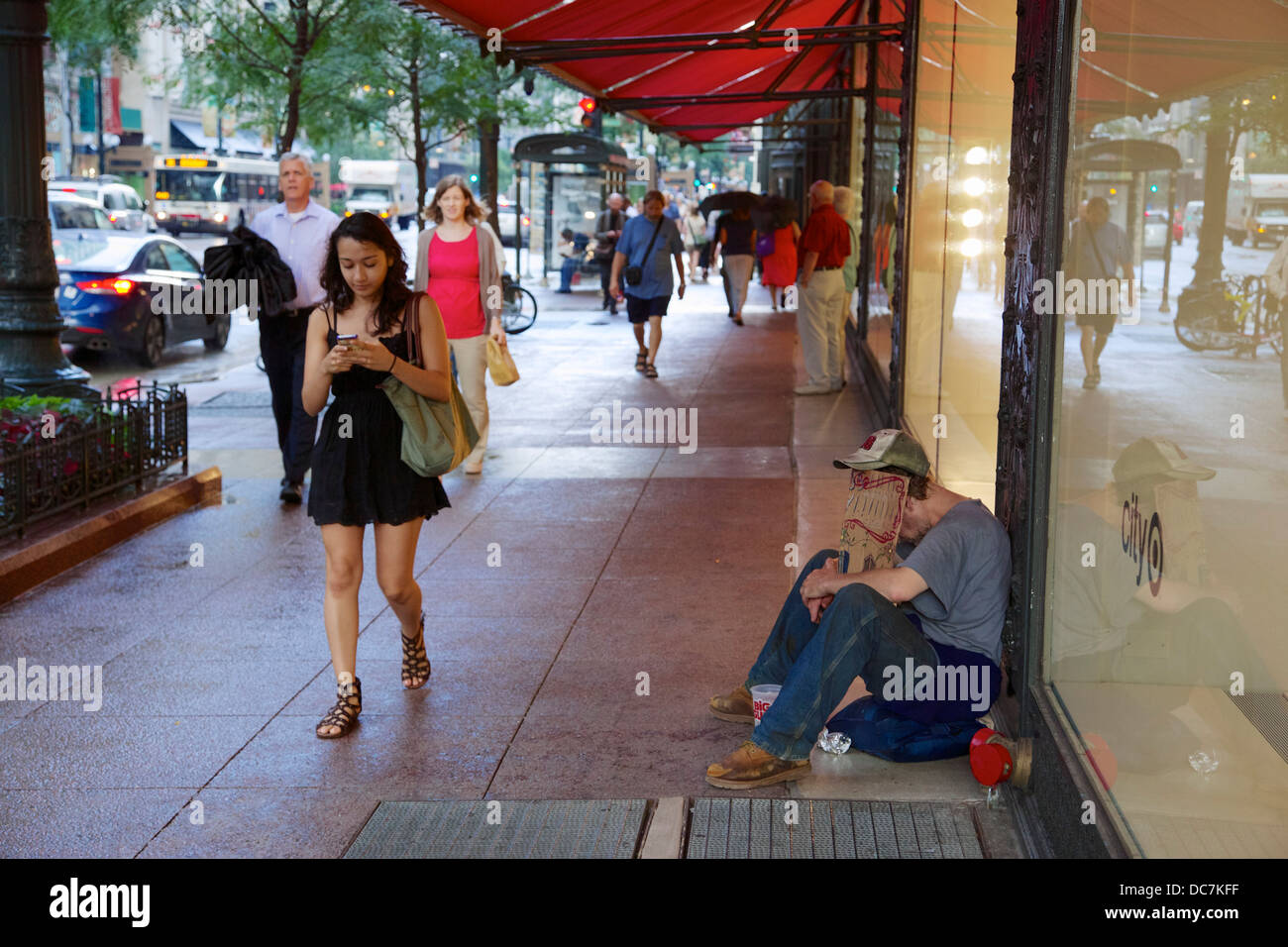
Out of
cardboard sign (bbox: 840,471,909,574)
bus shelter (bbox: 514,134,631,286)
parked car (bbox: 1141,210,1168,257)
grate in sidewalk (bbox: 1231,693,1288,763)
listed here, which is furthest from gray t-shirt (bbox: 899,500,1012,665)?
bus shelter (bbox: 514,134,631,286)

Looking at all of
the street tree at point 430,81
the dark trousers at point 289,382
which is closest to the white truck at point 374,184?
the street tree at point 430,81

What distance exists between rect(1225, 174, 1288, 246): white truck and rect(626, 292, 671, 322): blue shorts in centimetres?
1191

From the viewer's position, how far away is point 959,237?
7633 mm

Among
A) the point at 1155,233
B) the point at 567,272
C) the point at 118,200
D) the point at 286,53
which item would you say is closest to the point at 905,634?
the point at 1155,233

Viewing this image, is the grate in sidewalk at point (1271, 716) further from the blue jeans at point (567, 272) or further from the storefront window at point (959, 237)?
the blue jeans at point (567, 272)

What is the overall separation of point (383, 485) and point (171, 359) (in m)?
13.3

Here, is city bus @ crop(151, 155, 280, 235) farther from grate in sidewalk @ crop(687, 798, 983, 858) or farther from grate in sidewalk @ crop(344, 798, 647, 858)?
grate in sidewalk @ crop(687, 798, 983, 858)

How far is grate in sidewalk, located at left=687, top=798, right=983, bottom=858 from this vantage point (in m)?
3.92
